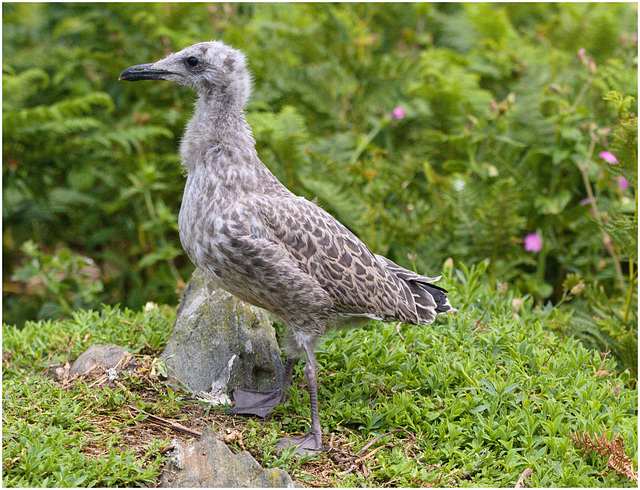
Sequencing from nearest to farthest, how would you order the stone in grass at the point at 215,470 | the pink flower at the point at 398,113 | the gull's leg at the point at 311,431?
the stone in grass at the point at 215,470 < the gull's leg at the point at 311,431 < the pink flower at the point at 398,113

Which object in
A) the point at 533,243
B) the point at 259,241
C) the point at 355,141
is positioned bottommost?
the point at 533,243

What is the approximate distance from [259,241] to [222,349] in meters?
1.08

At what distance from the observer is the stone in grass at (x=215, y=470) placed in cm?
367

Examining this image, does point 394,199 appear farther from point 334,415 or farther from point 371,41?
point 334,415

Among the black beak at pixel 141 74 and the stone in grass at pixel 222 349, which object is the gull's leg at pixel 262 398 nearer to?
the stone in grass at pixel 222 349

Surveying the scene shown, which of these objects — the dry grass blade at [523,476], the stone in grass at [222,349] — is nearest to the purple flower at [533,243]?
the stone in grass at [222,349]

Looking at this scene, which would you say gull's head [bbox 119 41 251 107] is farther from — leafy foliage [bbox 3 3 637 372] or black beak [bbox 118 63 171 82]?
leafy foliage [bbox 3 3 637 372]

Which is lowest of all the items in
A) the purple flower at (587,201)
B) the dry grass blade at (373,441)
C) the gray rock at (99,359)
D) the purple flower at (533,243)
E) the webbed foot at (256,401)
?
the dry grass blade at (373,441)

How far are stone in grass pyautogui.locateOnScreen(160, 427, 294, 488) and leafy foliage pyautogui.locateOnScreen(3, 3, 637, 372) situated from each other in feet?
9.60

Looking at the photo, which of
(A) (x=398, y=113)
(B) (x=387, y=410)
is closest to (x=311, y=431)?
(B) (x=387, y=410)

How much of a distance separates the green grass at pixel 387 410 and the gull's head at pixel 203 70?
196cm

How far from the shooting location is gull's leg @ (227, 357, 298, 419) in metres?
4.45

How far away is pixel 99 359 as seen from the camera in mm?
4867

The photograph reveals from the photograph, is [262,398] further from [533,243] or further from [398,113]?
[398,113]
